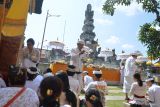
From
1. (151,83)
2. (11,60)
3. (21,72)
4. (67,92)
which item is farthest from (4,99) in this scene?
→ (151,83)

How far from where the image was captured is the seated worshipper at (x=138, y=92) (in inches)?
366

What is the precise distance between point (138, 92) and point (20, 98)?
6.14m

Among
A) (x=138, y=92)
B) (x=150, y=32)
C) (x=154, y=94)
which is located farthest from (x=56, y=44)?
(x=150, y=32)

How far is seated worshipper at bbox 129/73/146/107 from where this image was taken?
9.29 meters

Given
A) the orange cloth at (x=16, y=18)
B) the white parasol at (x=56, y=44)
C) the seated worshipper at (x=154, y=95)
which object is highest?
the white parasol at (x=56, y=44)

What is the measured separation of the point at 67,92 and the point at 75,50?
4.78 m

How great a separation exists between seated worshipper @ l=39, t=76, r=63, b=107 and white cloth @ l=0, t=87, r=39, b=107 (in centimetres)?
10

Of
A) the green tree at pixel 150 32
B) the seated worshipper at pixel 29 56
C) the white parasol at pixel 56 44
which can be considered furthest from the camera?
the white parasol at pixel 56 44

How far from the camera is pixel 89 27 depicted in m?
60.4

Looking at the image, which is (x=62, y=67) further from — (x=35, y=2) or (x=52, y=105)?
(x=52, y=105)

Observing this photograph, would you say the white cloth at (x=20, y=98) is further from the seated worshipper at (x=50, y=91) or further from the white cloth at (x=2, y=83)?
the white cloth at (x=2, y=83)

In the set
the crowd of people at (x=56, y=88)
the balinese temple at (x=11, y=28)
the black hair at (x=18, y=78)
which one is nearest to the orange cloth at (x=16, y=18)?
the balinese temple at (x=11, y=28)

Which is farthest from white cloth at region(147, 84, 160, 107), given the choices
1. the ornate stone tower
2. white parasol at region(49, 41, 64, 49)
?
the ornate stone tower

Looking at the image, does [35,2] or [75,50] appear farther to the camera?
[75,50]
